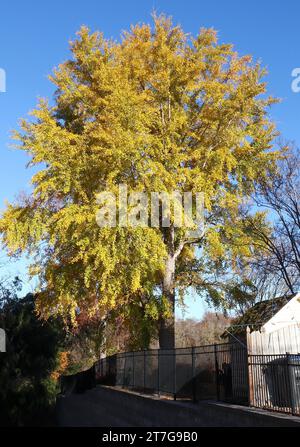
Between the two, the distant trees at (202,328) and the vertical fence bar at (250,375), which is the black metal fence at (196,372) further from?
the distant trees at (202,328)

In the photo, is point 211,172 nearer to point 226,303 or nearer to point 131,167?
point 131,167

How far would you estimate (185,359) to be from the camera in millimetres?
16031

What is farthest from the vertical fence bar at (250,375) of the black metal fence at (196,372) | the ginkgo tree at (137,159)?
the ginkgo tree at (137,159)

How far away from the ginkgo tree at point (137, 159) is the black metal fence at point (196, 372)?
2.12 meters

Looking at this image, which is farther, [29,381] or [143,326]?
[29,381]

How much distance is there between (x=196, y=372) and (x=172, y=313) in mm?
6082

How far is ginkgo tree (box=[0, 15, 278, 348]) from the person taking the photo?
59.6 ft

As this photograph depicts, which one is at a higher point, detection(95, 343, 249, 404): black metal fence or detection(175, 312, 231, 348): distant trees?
detection(175, 312, 231, 348): distant trees

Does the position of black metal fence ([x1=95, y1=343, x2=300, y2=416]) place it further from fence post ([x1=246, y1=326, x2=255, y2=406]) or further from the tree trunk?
the tree trunk

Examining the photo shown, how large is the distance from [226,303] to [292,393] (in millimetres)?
11710

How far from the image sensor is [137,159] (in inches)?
718

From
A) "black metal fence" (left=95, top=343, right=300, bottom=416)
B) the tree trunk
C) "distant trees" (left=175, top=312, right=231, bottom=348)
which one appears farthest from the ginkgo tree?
"distant trees" (left=175, top=312, right=231, bottom=348)

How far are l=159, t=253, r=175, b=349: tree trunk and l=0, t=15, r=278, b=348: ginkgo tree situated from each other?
0.16 feet

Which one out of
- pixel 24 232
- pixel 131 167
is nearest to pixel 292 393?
pixel 131 167
